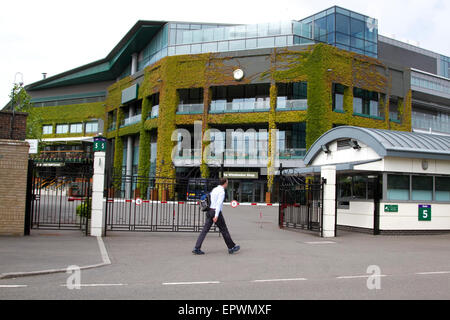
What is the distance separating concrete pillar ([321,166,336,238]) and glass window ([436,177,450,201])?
186 inches

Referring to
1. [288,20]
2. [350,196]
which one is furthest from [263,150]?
[350,196]

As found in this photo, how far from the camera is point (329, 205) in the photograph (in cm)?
1516

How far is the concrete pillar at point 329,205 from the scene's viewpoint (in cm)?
1510

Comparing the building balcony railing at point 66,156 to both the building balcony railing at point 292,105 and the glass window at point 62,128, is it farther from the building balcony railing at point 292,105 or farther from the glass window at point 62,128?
the building balcony railing at point 292,105

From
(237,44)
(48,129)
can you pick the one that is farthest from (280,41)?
(48,129)

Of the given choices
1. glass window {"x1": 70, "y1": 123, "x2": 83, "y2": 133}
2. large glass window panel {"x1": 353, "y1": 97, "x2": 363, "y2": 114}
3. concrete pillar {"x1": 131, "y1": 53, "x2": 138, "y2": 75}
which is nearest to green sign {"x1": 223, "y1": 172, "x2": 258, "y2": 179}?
large glass window panel {"x1": 353, "y1": 97, "x2": 363, "y2": 114}

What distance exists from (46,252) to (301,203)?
9.74 metres

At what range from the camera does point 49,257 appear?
30.7 feet

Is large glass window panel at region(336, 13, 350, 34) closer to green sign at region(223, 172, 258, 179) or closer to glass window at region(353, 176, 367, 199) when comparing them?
green sign at region(223, 172, 258, 179)

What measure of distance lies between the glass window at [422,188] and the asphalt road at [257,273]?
335 centimetres

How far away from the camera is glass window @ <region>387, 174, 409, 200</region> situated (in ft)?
52.9

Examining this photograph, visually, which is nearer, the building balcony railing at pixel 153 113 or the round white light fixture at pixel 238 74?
the round white light fixture at pixel 238 74

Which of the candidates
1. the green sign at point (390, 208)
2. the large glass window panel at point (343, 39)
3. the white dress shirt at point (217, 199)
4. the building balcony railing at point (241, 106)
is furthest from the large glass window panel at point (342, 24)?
the white dress shirt at point (217, 199)

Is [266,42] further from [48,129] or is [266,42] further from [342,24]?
[48,129]
